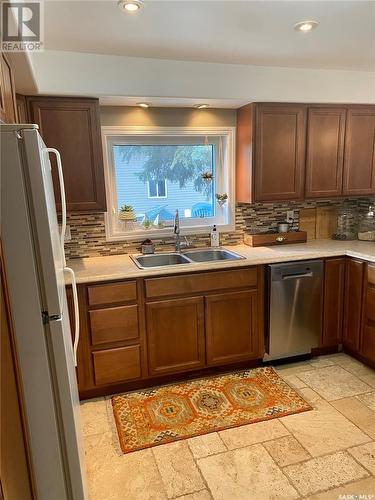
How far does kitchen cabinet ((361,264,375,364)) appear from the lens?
2756mm

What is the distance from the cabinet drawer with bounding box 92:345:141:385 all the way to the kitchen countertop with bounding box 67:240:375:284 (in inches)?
21.3

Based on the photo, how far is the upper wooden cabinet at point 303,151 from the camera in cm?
292

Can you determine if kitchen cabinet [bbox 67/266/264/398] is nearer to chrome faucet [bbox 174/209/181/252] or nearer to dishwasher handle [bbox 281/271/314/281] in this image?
dishwasher handle [bbox 281/271/314/281]

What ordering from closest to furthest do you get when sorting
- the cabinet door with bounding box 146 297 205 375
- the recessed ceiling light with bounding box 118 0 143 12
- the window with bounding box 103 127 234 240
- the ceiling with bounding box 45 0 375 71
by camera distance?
the recessed ceiling light with bounding box 118 0 143 12 < the ceiling with bounding box 45 0 375 71 < the cabinet door with bounding box 146 297 205 375 < the window with bounding box 103 127 234 240

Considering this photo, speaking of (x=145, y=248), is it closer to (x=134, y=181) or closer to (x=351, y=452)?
(x=134, y=181)

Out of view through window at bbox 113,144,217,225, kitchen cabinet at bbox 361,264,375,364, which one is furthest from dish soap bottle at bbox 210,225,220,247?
kitchen cabinet at bbox 361,264,375,364

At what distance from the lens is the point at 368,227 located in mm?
3438

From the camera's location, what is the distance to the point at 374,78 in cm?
308

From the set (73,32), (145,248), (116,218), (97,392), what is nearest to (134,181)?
(116,218)

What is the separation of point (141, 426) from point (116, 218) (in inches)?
63.5

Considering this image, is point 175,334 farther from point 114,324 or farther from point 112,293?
point 112,293

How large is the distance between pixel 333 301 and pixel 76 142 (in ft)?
7.86

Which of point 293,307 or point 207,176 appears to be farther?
point 207,176

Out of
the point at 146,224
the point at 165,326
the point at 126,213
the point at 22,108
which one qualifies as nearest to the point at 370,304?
the point at 165,326
